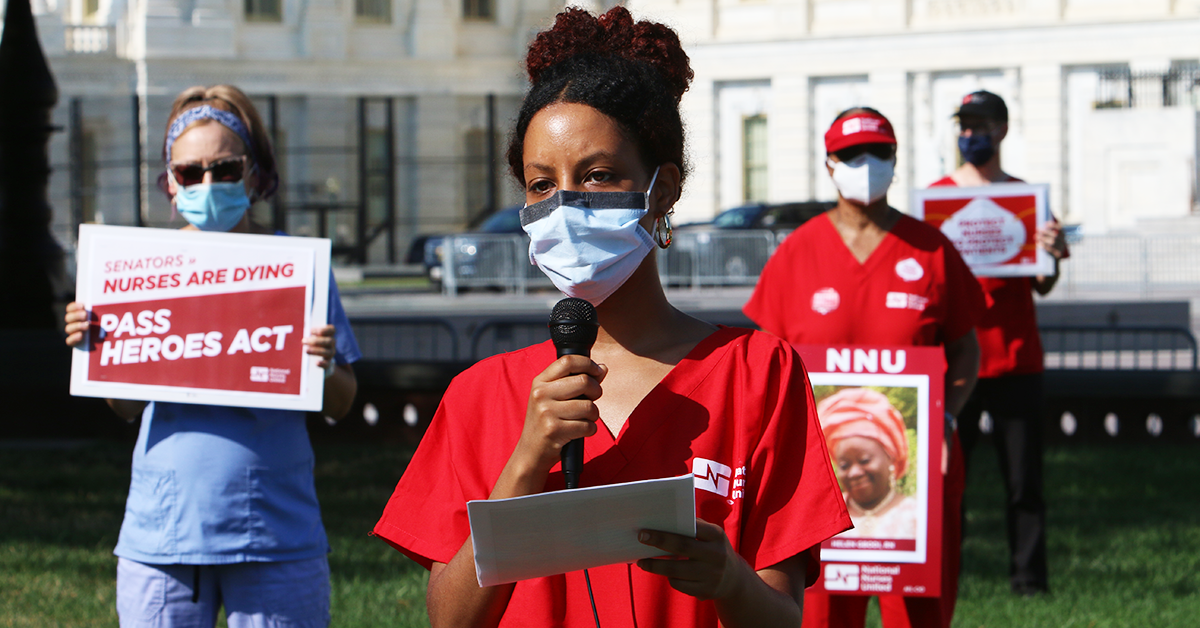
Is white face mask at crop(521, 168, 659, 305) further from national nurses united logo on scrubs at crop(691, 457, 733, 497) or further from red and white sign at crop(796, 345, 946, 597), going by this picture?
red and white sign at crop(796, 345, 946, 597)

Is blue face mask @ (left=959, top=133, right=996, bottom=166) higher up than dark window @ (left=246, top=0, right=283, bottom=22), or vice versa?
dark window @ (left=246, top=0, right=283, bottom=22)

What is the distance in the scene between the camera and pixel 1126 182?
31000mm

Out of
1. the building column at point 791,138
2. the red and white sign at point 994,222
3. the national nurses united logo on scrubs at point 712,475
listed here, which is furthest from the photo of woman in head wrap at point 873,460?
the building column at point 791,138

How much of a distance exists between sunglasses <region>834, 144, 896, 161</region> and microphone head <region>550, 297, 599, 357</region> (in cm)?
319

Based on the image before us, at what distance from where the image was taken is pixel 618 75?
257 centimetres

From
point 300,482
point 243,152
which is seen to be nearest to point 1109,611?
point 300,482

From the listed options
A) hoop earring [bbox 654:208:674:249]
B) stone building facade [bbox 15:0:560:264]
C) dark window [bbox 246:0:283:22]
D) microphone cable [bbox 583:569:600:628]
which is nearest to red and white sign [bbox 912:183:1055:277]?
hoop earring [bbox 654:208:674:249]

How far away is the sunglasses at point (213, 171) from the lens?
4230mm

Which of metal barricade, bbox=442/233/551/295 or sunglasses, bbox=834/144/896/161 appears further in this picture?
metal barricade, bbox=442/233/551/295

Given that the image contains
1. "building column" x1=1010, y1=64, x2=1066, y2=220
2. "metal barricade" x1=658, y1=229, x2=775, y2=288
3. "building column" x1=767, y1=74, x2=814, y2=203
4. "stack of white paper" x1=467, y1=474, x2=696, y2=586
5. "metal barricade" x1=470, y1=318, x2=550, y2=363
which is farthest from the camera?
"building column" x1=767, y1=74, x2=814, y2=203

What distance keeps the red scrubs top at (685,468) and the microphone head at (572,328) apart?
231mm

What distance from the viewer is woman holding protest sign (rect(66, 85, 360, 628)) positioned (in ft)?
12.8

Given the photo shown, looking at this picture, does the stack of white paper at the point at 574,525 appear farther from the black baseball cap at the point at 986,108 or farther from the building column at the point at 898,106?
the building column at the point at 898,106

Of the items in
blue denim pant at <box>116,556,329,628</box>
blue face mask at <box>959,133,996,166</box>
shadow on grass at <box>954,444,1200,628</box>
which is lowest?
shadow on grass at <box>954,444,1200,628</box>
